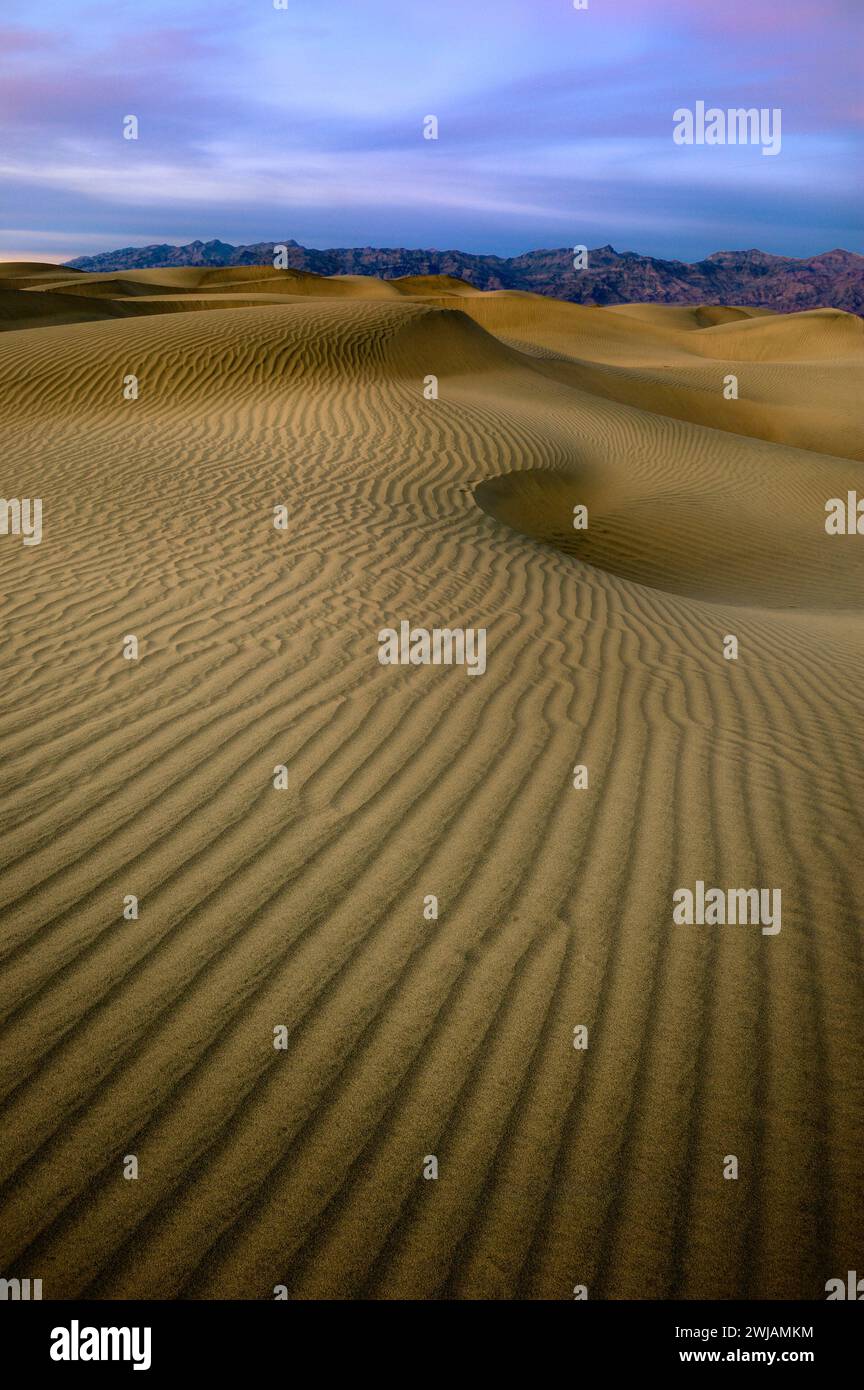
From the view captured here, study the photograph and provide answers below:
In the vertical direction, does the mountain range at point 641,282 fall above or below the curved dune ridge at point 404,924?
above

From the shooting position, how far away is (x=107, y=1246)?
2.21 meters

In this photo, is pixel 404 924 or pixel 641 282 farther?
pixel 641 282

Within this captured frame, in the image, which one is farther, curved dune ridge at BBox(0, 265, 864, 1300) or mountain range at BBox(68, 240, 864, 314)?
mountain range at BBox(68, 240, 864, 314)

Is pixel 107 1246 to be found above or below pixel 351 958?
below

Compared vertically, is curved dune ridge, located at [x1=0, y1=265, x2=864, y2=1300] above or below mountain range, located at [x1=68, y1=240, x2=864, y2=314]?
below

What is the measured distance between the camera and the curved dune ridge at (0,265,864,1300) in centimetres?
233

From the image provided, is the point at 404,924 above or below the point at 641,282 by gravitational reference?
below

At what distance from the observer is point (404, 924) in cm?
331

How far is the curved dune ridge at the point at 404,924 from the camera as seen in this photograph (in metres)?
2.33

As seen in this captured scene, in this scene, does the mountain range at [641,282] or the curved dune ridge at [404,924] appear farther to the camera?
the mountain range at [641,282]
